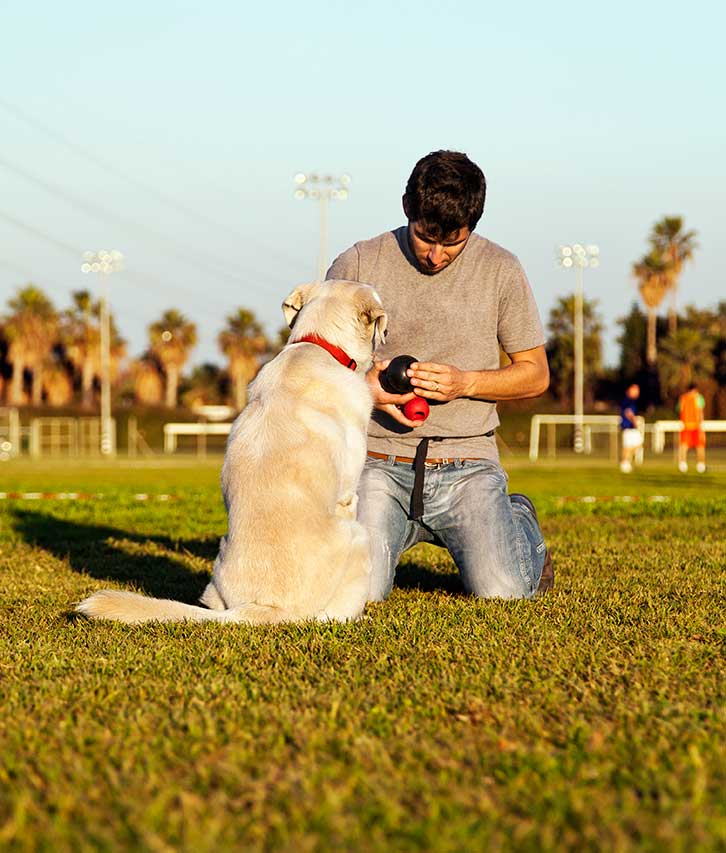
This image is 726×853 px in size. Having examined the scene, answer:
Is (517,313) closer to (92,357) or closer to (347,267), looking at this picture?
(347,267)

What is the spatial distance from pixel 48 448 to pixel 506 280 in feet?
194

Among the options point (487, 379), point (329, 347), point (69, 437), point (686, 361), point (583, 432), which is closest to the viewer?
point (329, 347)

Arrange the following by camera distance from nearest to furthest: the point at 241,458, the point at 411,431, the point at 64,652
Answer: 1. the point at 64,652
2. the point at 241,458
3. the point at 411,431

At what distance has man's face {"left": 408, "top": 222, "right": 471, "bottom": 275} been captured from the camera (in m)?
6.11

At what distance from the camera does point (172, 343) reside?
85625 millimetres

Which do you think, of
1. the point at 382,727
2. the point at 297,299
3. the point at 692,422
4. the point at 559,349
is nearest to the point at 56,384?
the point at 559,349


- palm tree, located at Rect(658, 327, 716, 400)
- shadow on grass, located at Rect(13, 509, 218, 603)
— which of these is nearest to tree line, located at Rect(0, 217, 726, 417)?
palm tree, located at Rect(658, 327, 716, 400)

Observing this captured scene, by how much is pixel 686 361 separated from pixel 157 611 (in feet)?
238

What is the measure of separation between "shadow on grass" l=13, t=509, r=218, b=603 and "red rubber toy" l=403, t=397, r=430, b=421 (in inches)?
66.3

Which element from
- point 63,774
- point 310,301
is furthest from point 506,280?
point 63,774

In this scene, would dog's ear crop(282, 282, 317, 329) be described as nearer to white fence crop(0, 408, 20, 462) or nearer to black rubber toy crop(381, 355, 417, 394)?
black rubber toy crop(381, 355, 417, 394)

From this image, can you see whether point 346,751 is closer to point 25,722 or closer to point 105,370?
point 25,722

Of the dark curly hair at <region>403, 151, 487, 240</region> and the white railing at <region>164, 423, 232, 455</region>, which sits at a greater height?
the dark curly hair at <region>403, 151, 487, 240</region>

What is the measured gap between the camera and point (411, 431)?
21.8 ft
